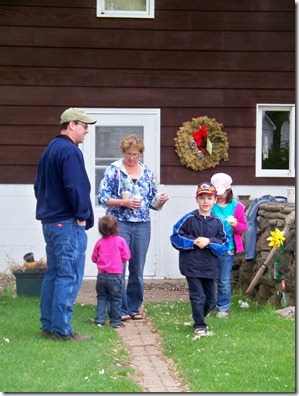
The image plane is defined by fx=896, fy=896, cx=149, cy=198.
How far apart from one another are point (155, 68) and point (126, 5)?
908 mm

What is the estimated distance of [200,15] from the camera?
11.9m

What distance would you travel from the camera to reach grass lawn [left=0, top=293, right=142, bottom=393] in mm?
6148

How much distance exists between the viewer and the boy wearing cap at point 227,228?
29.6 ft

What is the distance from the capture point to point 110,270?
8547mm

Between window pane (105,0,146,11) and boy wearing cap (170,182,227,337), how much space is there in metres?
4.40

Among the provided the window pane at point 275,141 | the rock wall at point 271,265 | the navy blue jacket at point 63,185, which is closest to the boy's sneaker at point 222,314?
the rock wall at point 271,265

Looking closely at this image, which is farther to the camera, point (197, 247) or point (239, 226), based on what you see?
point (239, 226)

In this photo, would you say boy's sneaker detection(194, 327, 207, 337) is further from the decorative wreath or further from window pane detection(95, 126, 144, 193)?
window pane detection(95, 126, 144, 193)

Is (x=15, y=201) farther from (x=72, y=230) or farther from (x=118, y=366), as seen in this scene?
(x=118, y=366)

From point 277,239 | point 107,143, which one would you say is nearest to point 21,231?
point 107,143

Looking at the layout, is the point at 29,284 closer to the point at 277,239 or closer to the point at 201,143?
the point at 277,239

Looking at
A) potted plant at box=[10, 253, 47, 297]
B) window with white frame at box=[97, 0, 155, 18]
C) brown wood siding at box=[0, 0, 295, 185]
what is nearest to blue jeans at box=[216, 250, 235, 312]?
potted plant at box=[10, 253, 47, 297]

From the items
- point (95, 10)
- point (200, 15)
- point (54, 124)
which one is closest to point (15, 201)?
point (54, 124)

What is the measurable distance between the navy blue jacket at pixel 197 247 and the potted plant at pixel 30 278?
8.22ft
